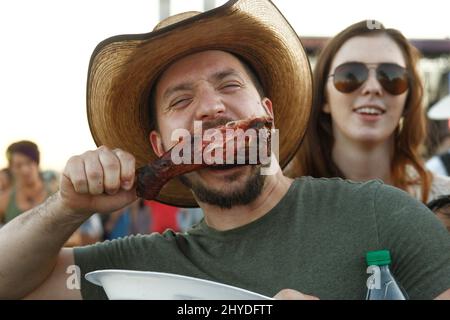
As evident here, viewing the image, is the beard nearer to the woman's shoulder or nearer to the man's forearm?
the man's forearm

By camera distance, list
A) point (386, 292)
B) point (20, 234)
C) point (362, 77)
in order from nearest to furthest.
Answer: point (386, 292) < point (20, 234) < point (362, 77)

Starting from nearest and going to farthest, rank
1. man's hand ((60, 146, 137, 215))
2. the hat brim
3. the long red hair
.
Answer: man's hand ((60, 146, 137, 215)), the long red hair, the hat brim

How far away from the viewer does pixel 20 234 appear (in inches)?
85.0

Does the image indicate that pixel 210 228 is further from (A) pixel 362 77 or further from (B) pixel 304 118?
(A) pixel 362 77

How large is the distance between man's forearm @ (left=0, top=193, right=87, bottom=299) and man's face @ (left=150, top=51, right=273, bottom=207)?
0.39m

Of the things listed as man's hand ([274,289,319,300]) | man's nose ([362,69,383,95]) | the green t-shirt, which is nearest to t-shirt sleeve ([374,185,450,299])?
the green t-shirt

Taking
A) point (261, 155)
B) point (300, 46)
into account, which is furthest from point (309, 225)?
point (300, 46)

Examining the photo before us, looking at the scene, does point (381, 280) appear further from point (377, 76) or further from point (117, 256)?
point (377, 76)

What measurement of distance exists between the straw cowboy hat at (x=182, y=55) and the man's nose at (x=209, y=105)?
0.16 metres

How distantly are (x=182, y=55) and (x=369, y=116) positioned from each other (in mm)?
1296

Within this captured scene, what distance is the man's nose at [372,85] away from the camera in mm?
3288

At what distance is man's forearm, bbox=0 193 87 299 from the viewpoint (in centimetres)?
212

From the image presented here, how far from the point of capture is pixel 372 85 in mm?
3287
